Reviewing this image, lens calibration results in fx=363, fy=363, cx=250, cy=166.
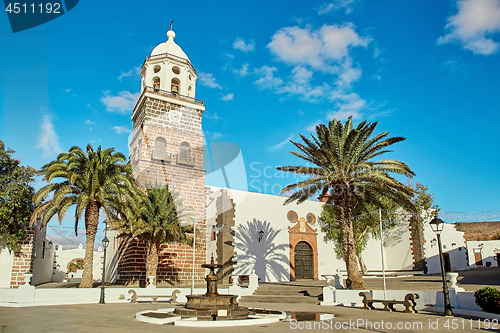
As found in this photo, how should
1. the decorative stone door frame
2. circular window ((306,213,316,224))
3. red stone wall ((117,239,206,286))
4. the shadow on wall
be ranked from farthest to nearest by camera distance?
circular window ((306,213,316,224)) → the decorative stone door frame → the shadow on wall → red stone wall ((117,239,206,286))

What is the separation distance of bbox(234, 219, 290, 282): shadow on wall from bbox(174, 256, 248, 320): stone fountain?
12.9 metres

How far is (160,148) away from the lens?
24.4 meters

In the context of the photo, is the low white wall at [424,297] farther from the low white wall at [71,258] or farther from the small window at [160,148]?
the low white wall at [71,258]

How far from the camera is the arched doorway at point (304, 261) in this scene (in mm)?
26531

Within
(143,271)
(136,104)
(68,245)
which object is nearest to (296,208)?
(143,271)

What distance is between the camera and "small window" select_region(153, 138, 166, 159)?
24.0 m

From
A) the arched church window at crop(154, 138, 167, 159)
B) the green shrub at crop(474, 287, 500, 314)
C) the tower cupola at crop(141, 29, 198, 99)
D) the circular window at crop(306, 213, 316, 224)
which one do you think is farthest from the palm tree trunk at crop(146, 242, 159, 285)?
the green shrub at crop(474, 287, 500, 314)

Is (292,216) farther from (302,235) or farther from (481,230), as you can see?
(481,230)

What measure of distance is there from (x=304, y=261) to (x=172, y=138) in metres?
13.1

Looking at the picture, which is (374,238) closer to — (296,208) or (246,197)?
(296,208)

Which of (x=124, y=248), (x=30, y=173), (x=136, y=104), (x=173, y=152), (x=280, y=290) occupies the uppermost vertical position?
(x=136, y=104)

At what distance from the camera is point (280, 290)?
1886 cm

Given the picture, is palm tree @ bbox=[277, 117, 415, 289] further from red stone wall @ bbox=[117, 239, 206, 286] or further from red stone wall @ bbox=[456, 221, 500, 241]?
red stone wall @ bbox=[456, 221, 500, 241]

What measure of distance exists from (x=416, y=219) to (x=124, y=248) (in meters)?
21.4
